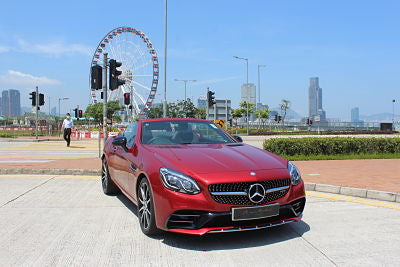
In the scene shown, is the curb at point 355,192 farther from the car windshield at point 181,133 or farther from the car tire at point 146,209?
the car tire at point 146,209

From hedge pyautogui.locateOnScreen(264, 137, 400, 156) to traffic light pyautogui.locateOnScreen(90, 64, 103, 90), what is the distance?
585 centimetres

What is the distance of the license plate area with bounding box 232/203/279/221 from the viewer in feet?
11.8

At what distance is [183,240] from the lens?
4039 millimetres

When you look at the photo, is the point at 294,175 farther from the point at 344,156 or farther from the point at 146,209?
the point at 344,156

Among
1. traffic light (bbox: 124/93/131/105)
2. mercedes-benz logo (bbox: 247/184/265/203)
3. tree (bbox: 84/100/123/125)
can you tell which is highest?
tree (bbox: 84/100/123/125)

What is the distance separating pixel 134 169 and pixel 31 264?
63.6 inches

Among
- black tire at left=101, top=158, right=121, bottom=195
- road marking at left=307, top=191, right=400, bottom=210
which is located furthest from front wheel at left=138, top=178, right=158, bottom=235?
road marking at left=307, top=191, right=400, bottom=210

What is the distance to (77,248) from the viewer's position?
381 cm

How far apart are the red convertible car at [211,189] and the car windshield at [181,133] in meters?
0.22

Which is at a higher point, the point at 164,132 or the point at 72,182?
the point at 164,132

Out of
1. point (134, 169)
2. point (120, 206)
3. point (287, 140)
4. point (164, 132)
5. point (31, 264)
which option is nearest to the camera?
point (31, 264)

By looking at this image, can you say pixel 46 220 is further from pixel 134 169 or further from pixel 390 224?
pixel 390 224

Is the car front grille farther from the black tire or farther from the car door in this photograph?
the black tire

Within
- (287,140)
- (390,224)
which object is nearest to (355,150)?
(287,140)
